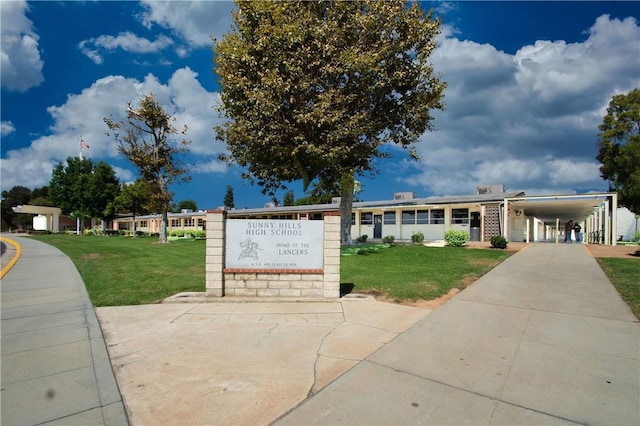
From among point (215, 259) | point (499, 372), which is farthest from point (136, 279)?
point (499, 372)

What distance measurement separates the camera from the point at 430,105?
17.3m

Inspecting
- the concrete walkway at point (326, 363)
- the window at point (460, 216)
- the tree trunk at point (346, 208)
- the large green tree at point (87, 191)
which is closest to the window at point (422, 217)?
the window at point (460, 216)

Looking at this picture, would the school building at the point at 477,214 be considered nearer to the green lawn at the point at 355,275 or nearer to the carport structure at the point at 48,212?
the green lawn at the point at 355,275

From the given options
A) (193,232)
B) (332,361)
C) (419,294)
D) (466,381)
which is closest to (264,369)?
(332,361)

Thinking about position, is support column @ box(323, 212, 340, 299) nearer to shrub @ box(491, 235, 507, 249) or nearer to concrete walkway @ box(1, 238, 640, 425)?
concrete walkway @ box(1, 238, 640, 425)

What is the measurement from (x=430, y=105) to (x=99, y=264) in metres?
16.1

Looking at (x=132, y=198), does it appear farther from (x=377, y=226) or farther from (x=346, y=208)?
(x=346, y=208)

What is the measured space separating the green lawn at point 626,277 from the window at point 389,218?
1665 centimetres

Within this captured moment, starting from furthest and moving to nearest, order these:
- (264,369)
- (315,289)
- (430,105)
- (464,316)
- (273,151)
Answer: (430,105) → (273,151) → (315,289) → (464,316) → (264,369)

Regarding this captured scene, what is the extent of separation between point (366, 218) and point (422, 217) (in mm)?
5332

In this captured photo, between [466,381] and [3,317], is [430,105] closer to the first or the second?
[466,381]

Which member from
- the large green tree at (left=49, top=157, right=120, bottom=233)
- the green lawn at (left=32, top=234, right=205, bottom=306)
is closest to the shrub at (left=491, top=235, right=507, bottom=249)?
the green lawn at (left=32, top=234, right=205, bottom=306)

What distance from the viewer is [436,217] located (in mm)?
27188

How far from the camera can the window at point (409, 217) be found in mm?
28438
